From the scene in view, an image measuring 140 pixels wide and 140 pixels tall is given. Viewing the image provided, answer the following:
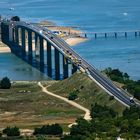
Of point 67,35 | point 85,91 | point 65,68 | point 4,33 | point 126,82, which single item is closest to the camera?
point 85,91

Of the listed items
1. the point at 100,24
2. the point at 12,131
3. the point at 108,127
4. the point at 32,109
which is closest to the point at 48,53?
the point at 32,109

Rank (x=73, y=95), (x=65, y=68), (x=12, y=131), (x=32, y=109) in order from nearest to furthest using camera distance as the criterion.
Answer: (x=12, y=131) < (x=32, y=109) < (x=73, y=95) < (x=65, y=68)

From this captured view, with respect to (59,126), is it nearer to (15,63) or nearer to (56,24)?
(15,63)

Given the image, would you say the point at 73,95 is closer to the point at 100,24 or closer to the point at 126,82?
the point at 126,82

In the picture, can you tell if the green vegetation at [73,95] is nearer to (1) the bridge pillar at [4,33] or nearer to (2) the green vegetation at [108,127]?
(2) the green vegetation at [108,127]

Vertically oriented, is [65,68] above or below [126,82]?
above

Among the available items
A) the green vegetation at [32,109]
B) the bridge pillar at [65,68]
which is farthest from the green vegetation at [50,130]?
the bridge pillar at [65,68]

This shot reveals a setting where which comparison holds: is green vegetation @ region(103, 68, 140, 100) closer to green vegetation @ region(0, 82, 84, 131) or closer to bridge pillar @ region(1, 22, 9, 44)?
green vegetation @ region(0, 82, 84, 131)
